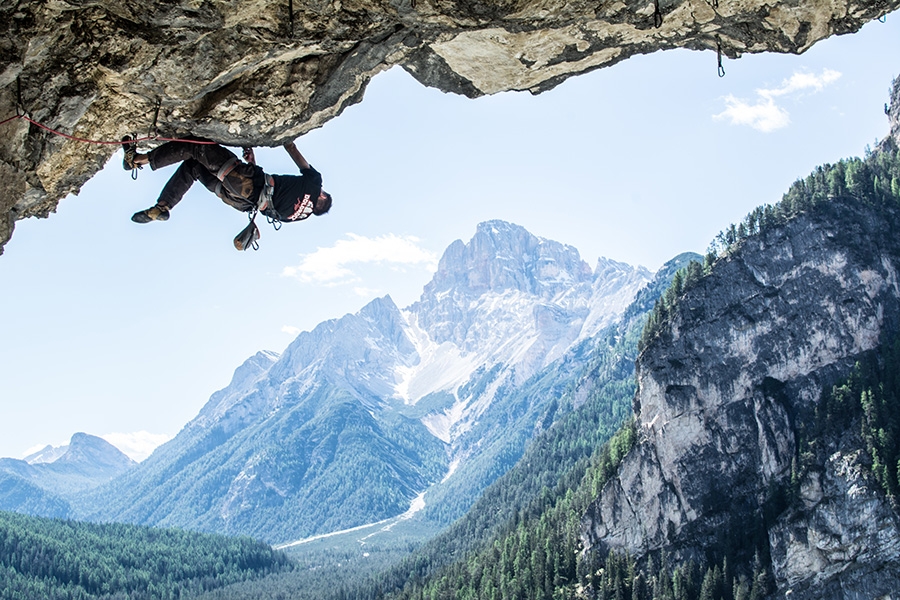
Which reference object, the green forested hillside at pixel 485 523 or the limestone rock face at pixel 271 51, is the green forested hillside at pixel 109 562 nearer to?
the green forested hillside at pixel 485 523

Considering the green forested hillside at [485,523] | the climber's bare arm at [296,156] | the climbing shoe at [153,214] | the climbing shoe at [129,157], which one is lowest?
the green forested hillside at [485,523]

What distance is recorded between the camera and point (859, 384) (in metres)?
84.3

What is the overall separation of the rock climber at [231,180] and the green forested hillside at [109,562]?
6446 inches

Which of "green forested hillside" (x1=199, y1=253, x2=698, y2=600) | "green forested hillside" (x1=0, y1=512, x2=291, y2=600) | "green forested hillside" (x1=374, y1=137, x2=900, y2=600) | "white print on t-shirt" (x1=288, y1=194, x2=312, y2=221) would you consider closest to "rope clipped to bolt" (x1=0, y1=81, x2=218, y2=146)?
"white print on t-shirt" (x1=288, y1=194, x2=312, y2=221)

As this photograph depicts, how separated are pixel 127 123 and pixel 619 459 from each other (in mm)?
94505

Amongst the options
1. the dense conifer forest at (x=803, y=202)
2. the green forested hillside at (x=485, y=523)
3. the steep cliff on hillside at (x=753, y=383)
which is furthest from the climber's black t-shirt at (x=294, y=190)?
the green forested hillside at (x=485, y=523)

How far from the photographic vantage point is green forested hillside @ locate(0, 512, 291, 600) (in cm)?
15112

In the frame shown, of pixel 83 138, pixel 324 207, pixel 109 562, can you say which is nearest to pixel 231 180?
pixel 324 207

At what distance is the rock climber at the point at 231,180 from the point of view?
10133 mm

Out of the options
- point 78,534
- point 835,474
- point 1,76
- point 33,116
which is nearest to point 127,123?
point 33,116

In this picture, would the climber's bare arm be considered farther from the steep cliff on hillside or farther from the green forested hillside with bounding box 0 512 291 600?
the green forested hillside with bounding box 0 512 291 600

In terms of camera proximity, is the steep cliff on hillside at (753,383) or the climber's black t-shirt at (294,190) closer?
the climber's black t-shirt at (294,190)

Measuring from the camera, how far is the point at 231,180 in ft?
34.7

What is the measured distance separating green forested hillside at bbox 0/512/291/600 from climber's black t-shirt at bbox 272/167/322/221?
164 meters
